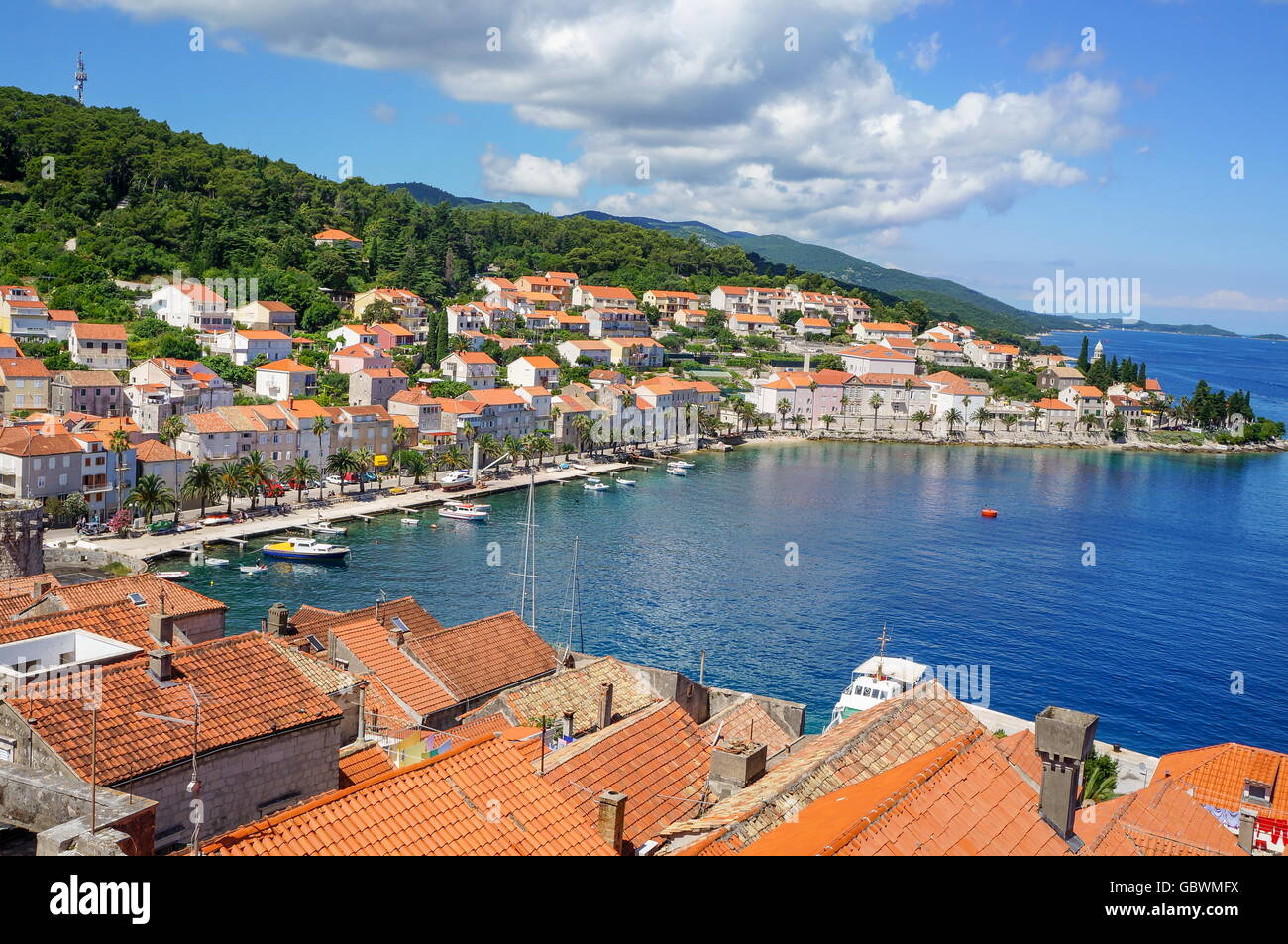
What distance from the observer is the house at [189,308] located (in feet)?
285

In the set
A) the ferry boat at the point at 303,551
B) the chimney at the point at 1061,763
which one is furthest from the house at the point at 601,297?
the chimney at the point at 1061,763

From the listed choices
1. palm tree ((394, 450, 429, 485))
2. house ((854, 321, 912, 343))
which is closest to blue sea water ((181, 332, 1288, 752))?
palm tree ((394, 450, 429, 485))

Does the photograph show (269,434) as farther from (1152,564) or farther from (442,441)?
(1152,564)

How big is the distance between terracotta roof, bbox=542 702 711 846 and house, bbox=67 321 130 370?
7161cm

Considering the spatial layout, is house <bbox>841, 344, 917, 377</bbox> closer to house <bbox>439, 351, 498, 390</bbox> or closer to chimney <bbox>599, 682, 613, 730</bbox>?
house <bbox>439, 351, 498, 390</bbox>

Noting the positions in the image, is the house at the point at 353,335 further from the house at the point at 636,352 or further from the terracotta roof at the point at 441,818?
the terracotta roof at the point at 441,818

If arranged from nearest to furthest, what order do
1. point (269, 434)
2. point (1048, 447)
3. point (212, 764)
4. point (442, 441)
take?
point (212, 764)
point (269, 434)
point (442, 441)
point (1048, 447)

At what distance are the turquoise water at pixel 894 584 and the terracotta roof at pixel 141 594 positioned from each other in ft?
53.0

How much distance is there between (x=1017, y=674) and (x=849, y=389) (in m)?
82.7

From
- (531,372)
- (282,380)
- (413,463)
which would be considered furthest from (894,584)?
(531,372)

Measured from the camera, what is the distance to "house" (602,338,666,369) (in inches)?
4601

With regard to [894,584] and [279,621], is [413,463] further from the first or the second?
[279,621]
